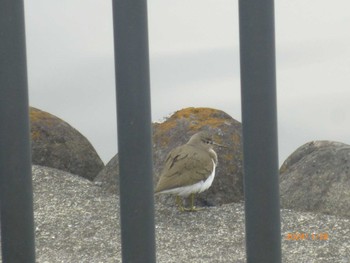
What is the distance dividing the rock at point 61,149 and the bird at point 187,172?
8.28 ft

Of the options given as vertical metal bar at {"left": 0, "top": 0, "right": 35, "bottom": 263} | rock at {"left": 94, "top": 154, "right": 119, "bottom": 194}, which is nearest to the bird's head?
rock at {"left": 94, "top": 154, "right": 119, "bottom": 194}

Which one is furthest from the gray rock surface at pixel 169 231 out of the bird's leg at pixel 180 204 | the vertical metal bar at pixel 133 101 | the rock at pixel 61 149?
the vertical metal bar at pixel 133 101

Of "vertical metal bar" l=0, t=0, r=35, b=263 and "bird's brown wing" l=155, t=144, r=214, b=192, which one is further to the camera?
"bird's brown wing" l=155, t=144, r=214, b=192

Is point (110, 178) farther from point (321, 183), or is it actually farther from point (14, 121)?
point (14, 121)

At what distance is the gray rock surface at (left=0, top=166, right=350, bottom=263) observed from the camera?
8.31m

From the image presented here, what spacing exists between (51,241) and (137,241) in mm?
4907

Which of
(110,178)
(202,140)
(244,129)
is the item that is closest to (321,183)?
(202,140)

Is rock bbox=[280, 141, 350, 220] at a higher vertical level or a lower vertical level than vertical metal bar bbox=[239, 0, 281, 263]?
lower

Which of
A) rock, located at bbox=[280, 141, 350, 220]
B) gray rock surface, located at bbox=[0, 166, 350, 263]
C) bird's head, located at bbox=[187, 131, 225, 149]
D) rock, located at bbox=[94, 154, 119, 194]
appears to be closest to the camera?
gray rock surface, located at bbox=[0, 166, 350, 263]

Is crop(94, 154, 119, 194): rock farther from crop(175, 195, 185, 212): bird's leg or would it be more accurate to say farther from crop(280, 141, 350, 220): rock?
crop(280, 141, 350, 220): rock

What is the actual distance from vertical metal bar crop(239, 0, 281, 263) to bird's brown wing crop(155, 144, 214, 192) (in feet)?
16.4

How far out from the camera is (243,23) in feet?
14.0

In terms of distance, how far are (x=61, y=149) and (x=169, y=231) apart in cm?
328

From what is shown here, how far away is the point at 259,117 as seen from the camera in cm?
423
